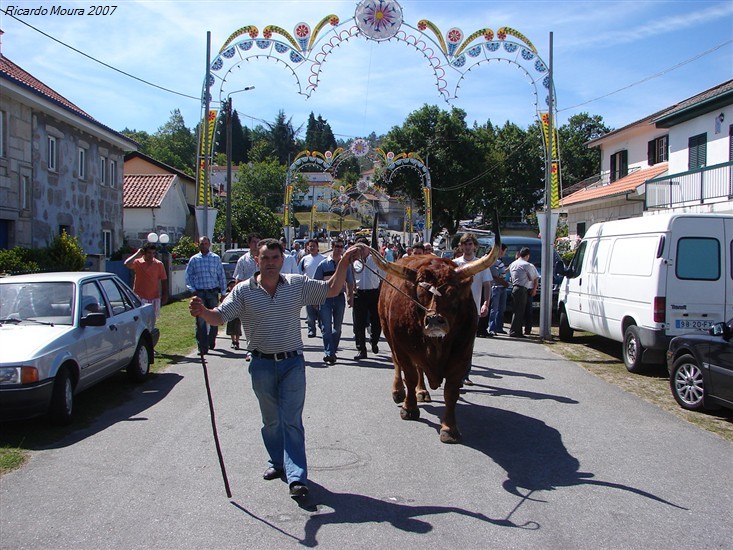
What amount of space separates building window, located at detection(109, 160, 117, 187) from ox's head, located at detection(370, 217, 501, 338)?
835 inches

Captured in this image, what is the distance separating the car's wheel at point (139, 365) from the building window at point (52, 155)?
1271 cm

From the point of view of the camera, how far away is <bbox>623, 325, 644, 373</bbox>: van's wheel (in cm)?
1023

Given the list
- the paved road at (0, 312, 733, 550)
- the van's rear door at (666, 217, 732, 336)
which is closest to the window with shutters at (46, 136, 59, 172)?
the paved road at (0, 312, 733, 550)

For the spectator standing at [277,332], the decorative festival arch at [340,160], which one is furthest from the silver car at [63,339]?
the decorative festival arch at [340,160]

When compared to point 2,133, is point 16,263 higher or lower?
lower

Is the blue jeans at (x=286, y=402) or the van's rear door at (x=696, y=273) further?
the van's rear door at (x=696, y=273)

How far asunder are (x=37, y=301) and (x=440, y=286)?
16.0ft

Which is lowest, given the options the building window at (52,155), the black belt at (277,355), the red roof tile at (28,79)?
the black belt at (277,355)

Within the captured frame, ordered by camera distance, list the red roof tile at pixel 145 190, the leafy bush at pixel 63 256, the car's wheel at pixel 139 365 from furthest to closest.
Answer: the red roof tile at pixel 145 190, the leafy bush at pixel 63 256, the car's wheel at pixel 139 365

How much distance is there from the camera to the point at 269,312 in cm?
513

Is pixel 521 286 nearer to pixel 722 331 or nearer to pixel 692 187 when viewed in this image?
pixel 722 331

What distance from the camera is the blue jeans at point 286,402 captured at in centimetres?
502

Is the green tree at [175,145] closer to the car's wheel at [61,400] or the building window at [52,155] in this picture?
the building window at [52,155]

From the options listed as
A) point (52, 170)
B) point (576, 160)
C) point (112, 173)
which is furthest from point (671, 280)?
point (576, 160)
